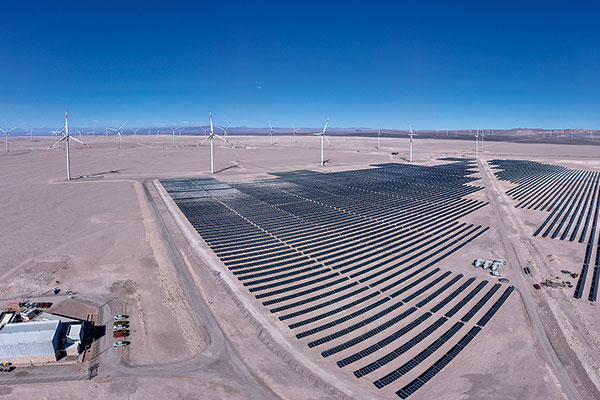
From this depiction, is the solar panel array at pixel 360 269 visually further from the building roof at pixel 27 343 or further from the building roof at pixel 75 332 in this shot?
the building roof at pixel 27 343

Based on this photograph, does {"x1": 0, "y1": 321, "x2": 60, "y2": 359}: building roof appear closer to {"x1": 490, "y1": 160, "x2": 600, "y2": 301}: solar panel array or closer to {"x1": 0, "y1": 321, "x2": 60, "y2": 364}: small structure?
{"x1": 0, "y1": 321, "x2": 60, "y2": 364}: small structure

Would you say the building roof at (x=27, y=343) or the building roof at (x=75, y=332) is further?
the building roof at (x=75, y=332)

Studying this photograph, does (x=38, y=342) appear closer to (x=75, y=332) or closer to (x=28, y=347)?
(x=28, y=347)

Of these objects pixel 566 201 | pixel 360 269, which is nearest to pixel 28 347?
pixel 360 269

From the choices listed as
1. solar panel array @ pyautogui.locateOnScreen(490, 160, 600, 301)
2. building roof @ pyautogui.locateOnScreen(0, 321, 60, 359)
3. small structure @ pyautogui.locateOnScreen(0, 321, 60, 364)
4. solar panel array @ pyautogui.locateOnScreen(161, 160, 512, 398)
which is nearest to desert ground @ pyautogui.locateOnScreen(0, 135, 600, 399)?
small structure @ pyautogui.locateOnScreen(0, 321, 60, 364)

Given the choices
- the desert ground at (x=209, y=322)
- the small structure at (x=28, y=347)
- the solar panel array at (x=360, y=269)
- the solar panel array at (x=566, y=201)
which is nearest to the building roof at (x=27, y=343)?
the small structure at (x=28, y=347)
